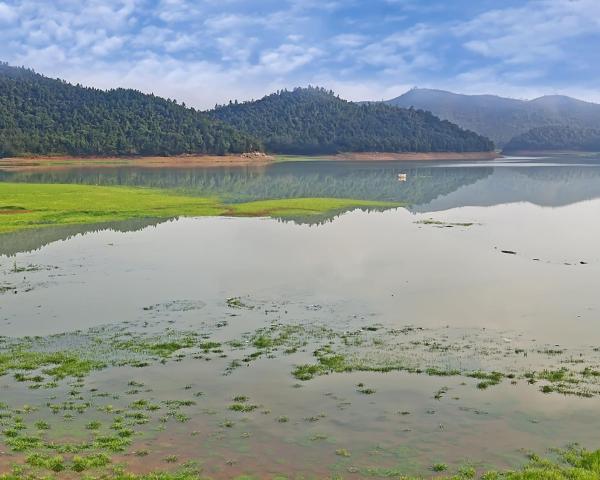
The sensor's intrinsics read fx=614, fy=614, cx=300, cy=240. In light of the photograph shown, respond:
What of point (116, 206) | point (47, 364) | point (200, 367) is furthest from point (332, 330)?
point (116, 206)

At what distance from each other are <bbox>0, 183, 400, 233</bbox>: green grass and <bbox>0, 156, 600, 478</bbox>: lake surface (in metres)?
5.03

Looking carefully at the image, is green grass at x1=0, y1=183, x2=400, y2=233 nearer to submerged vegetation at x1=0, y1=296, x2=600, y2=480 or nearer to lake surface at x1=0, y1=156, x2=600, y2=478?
lake surface at x1=0, y1=156, x2=600, y2=478

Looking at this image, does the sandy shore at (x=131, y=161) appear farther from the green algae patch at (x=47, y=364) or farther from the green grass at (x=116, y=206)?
the green algae patch at (x=47, y=364)

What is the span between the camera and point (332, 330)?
2177 centimetres

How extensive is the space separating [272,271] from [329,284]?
4.16 meters

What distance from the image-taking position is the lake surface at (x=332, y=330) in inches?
524

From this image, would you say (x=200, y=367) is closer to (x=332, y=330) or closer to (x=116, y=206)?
(x=332, y=330)

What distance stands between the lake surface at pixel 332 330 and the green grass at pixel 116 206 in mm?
5028

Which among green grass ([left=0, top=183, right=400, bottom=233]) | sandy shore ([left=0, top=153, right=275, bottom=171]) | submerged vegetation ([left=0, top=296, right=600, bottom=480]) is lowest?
submerged vegetation ([left=0, top=296, right=600, bottom=480])

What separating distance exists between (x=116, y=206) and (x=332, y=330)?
142 ft

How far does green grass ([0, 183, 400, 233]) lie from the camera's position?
50656 millimetres

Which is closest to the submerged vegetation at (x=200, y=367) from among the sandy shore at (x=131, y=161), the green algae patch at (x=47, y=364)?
the green algae patch at (x=47, y=364)

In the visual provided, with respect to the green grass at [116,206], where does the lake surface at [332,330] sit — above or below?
below

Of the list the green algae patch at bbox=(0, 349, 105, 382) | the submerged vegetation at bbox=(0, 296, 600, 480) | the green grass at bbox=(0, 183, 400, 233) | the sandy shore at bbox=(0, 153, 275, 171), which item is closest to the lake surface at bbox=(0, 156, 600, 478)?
the submerged vegetation at bbox=(0, 296, 600, 480)
